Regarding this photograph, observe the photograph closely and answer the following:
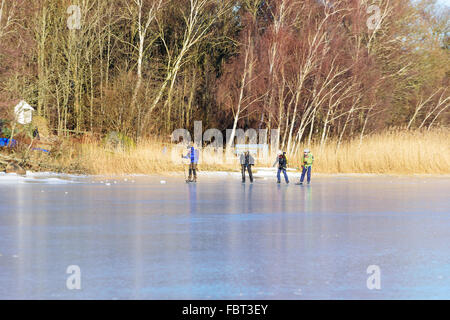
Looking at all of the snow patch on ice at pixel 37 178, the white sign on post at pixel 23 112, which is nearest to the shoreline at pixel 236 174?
the snow patch on ice at pixel 37 178

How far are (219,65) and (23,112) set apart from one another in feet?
61.1

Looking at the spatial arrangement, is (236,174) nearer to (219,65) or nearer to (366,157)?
(366,157)

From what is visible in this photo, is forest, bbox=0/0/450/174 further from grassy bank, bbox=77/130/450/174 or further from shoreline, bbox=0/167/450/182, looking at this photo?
shoreline, bbox=0/167/450/182

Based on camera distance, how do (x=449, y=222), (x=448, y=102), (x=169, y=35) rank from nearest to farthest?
1. (x=449, y=222)
2. (x=169, y=35)
3. (x=448, y=102)

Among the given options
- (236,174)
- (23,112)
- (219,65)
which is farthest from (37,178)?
(219,65)

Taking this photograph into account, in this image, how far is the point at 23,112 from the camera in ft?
92.4

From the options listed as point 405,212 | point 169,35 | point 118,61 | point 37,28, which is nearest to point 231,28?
point 169,35

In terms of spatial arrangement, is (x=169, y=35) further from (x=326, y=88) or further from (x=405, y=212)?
(x=405, y=212)

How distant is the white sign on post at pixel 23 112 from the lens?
88.0ft

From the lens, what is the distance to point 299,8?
39.8m

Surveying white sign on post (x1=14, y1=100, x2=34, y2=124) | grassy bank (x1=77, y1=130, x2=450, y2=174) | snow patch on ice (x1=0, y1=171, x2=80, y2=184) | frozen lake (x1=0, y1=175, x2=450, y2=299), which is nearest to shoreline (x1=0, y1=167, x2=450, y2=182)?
snow patch on ice (x1=0, y1=171, x2=80, y2=184)

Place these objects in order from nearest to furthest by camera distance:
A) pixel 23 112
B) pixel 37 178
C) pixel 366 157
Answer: pixel 37 178 → pixel 23 112 → pixel 366 157

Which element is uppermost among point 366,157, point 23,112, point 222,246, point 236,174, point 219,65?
point 219,65
